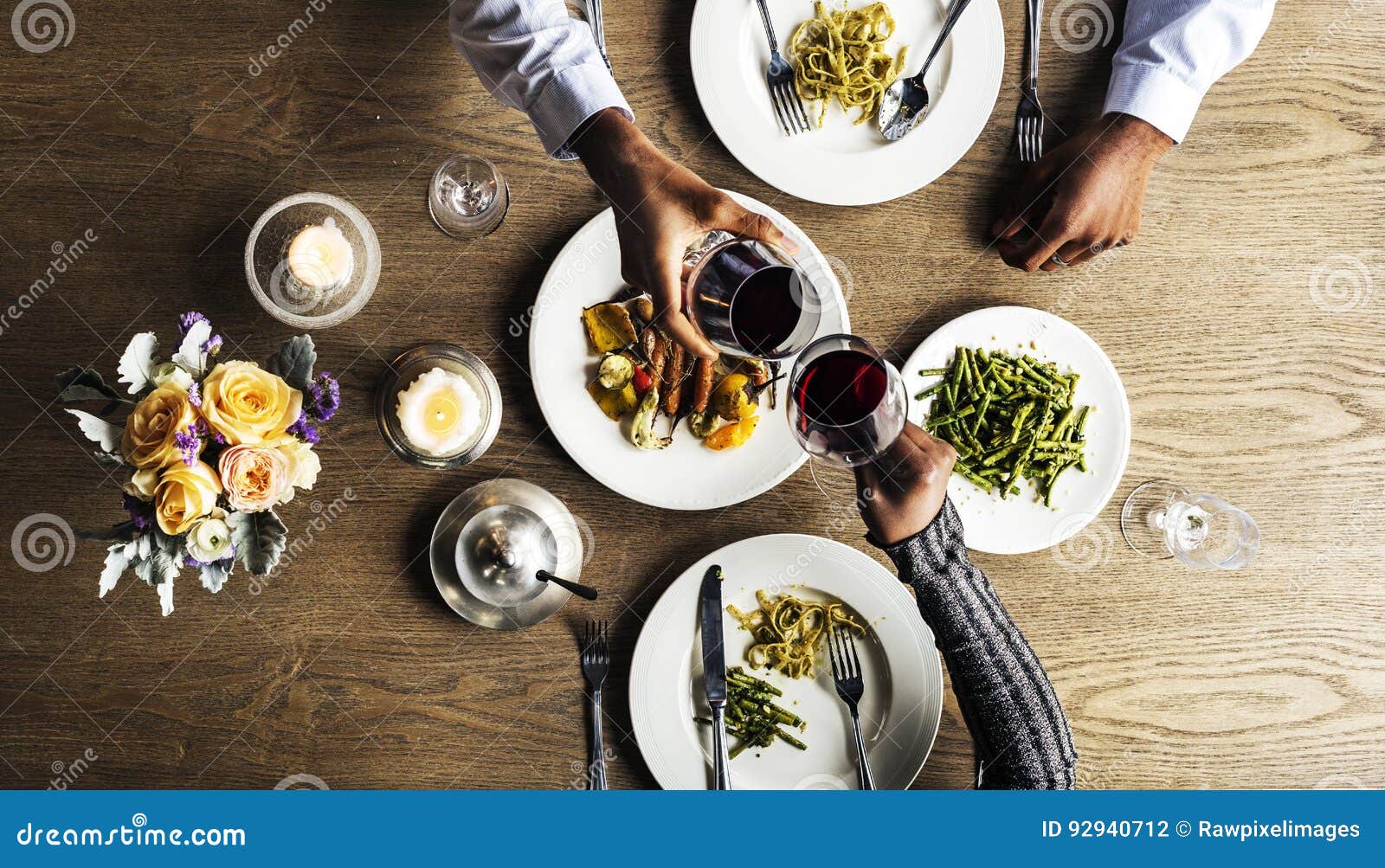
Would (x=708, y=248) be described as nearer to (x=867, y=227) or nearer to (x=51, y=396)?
(x=867, y=227)

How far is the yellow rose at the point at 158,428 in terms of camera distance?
3.14ft

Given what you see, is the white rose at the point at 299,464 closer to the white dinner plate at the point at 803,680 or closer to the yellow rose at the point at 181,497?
the yellow rose at the point at 181,497

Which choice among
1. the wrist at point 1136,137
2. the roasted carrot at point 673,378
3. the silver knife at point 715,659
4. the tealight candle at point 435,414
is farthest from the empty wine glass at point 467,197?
the wrist at point 1136,137

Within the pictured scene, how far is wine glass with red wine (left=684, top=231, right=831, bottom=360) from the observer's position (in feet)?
3.46

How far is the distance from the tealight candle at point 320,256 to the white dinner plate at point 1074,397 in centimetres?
90

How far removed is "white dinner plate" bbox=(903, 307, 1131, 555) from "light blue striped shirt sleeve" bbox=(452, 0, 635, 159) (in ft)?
2.05

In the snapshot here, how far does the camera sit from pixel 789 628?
4.37 ft

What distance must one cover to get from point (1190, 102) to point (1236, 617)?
2.84 feet

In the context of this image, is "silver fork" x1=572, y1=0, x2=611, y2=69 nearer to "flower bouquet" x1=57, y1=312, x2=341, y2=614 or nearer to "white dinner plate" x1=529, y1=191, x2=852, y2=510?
"white dinner plate" x1=529, y1=191, x2=852, y2=510

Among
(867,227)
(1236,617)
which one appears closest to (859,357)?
(867,227)

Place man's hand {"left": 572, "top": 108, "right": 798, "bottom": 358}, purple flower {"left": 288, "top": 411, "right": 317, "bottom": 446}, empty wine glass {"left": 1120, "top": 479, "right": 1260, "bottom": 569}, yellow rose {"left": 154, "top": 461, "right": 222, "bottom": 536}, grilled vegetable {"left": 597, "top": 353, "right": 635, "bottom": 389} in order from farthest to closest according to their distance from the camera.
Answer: empty wine glass {"left": 1120, "top": 479, "right": 1260, "bottom": 569} < grilled vegetable {"left": 597, "top": 353, "right": 635, "bottom": 389} < man's hand {"left": 572, "top": 108, "right": 798, "bottom": 358} < purple flower {"left": 288, "top": 411, "right": 317, "bottom": 446} < yellow rose {"left": 154, "top": 461, "right": 222, "bottom": 536}

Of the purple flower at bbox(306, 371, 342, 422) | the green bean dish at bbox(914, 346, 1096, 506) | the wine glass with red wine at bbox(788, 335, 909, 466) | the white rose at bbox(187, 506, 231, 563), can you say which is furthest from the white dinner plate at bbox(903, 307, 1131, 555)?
the white rose at bbox(187, 506, 231, 563)

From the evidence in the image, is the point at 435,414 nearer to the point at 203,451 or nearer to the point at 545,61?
the point at 203,451

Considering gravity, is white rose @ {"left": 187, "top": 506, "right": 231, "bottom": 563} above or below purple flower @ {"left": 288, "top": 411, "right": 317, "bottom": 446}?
below
